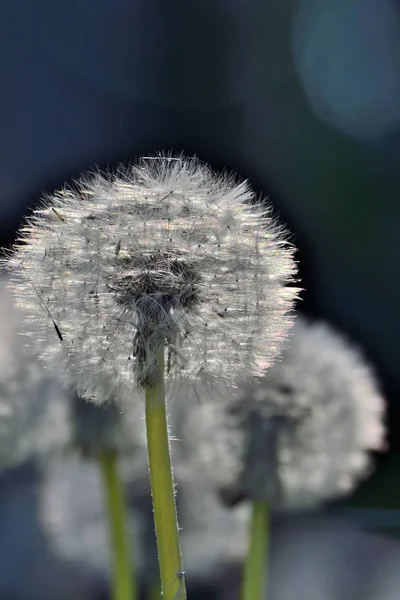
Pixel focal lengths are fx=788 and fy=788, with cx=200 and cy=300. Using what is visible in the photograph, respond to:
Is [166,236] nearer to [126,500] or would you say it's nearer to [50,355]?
[50,355]

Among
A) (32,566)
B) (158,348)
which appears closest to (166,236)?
(158,348)

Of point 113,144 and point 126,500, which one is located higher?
point 113,144

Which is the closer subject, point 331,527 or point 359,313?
point 331,527

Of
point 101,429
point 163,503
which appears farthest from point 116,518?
point 163,503

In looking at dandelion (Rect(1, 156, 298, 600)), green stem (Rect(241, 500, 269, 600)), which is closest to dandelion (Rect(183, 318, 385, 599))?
green stem (Rect(241, 500, 269, 600))

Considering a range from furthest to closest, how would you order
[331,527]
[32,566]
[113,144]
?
1. [113,144]
2. [331,527]
3. [32,566]

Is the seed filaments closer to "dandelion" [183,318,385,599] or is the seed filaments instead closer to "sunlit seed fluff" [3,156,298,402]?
"sunlit seed fluff" [3,156,298,402]

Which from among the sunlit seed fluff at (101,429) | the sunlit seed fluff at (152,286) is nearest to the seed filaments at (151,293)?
the sunlit seed fluff at (152,286)
